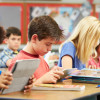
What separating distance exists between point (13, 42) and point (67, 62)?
1953mm

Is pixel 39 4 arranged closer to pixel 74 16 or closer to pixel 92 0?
pixel 74 16

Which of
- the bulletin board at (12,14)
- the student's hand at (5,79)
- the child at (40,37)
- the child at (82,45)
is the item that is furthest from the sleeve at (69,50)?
the bulletin board at (12,14)

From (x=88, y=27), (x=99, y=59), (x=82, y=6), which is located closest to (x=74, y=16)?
(x=82, y=6)

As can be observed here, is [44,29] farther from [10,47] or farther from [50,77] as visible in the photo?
[10,47]

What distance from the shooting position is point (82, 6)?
16.5ft

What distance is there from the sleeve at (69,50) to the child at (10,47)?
129 cm

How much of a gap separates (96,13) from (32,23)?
3.51 m

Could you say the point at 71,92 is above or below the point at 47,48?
below

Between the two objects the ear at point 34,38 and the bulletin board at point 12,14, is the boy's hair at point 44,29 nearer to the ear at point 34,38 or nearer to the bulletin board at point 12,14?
the ear at point 34,38

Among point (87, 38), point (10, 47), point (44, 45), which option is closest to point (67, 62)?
point (87, 38)

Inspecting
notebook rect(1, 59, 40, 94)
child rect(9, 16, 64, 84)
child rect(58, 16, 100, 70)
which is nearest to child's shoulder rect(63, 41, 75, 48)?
child rect(58, 16, 100, 70)

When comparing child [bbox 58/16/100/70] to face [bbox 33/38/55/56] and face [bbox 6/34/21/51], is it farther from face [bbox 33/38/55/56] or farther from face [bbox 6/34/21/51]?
face [bbox 6/34/21/51]

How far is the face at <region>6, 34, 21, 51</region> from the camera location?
3.76 m

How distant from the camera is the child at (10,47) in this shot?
3268mm
